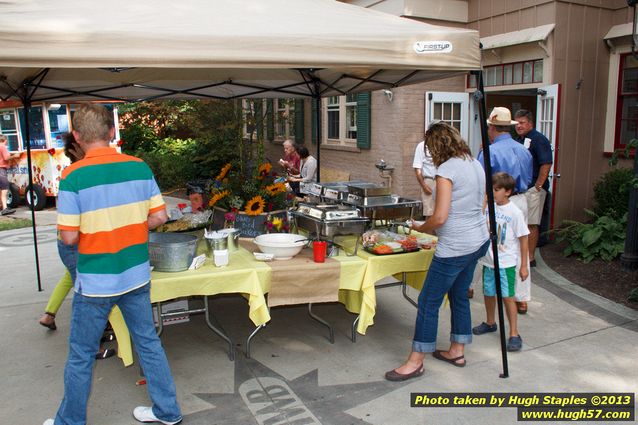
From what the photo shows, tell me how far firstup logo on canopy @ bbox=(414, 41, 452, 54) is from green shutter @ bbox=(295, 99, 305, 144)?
32.7 feet

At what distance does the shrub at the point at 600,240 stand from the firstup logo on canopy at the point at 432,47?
13.9 ft

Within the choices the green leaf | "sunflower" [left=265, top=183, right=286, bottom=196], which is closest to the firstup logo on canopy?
"sunflower" [left=265, top=183, right=286, bottom=196]

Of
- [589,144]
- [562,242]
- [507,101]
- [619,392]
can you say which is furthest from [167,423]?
[507,101]

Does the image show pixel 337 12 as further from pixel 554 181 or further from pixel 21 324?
pixel 554 181

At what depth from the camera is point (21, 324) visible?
16.3 ft

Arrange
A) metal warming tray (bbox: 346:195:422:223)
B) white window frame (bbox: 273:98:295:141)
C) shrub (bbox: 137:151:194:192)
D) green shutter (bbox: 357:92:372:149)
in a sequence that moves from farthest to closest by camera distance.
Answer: shrub (bbox: 137:151:194:192), white window frame (bbox: 273:98:295:141), green shutter (bbox: 357:92:372:149), metal warming tray (bbox: 346:195:422:223)

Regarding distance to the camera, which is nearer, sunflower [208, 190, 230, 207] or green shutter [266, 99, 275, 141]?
sunflower [208, 190, 230, 207]

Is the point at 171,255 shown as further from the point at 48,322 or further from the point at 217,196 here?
the point at 48,322

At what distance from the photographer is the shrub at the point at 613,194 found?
281 inches

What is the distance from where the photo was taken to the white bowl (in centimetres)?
385

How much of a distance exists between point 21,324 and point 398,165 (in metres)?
6.53

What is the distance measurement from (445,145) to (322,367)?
1786 mm

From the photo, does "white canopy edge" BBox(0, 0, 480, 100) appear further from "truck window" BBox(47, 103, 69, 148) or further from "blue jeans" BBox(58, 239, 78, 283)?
"truck window" BBox(47, 103, 69, 148)

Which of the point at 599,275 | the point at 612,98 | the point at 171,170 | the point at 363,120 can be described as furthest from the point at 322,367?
the point at 171,170
